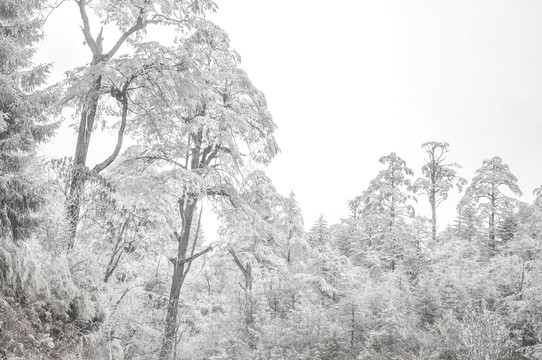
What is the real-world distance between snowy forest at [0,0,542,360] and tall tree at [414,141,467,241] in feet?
25.5

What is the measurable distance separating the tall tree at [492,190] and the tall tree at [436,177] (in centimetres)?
133

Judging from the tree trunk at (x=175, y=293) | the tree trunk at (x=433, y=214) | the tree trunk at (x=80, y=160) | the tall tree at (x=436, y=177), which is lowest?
the tree trunk at (x=175, y=293)

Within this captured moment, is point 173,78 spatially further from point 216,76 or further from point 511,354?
point 511,354

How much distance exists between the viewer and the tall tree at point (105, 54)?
8.18 meters

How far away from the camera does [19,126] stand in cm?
686

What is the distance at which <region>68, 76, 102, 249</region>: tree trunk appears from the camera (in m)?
7.69

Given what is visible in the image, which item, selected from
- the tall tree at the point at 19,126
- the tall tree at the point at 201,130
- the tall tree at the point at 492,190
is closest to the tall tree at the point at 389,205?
the tall tree at the point at 492,190

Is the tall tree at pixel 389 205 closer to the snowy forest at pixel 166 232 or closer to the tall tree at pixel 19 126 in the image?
the snowy forest at pixel 166 232

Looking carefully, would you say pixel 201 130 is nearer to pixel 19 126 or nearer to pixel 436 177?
pixel 19 126

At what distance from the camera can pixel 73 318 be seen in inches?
248

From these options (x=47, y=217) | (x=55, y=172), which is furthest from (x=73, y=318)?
(x=55, y=172)

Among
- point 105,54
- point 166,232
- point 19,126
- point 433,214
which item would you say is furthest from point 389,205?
point 19,126

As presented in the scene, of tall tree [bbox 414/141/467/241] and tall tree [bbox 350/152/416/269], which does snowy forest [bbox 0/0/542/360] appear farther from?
tall tree [bbox 414/141/467/241]

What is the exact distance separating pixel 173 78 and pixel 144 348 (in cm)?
1032
